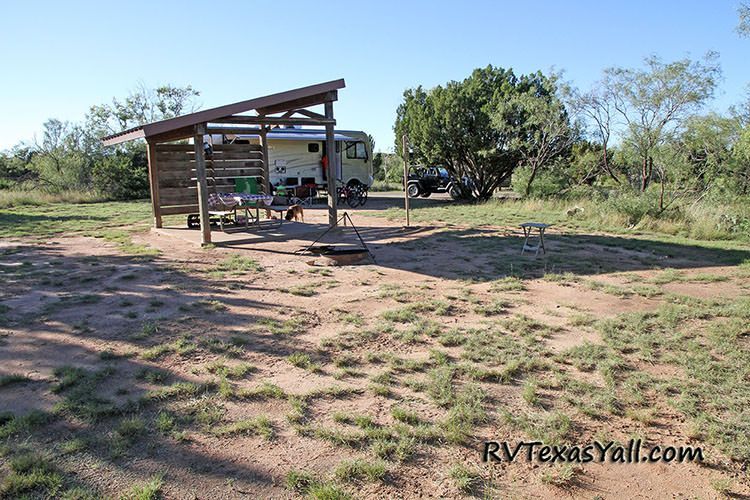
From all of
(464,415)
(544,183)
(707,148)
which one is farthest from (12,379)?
(544,183)

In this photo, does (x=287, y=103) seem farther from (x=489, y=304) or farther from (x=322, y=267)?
(x=489, y=304)

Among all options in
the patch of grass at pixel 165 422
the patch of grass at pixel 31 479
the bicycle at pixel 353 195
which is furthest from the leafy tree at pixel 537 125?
the patch of grass at pixel 31 479

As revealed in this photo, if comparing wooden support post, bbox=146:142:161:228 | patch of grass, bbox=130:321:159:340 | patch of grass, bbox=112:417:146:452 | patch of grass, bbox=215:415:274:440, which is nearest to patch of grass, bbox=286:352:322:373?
patch of grass, bbox=215:415:274:440

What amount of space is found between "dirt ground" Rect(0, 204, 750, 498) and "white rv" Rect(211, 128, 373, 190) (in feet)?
33.2

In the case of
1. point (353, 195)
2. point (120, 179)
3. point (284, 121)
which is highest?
point (284, 121)

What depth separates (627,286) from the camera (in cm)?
580

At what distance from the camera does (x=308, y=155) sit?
1805 cm

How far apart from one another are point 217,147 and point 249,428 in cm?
913

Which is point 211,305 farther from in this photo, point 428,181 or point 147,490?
point 428,181

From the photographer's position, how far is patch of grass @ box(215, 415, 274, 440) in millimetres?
2703

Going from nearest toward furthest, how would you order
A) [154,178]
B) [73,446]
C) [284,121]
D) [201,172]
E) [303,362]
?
[73,446] < [303,362] < [201,172] < [284,121] < [154,178]

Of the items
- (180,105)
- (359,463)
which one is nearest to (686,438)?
(359,463)

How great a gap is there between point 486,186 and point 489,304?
46.4ft

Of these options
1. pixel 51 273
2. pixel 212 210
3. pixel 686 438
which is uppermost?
pixel 212 210
